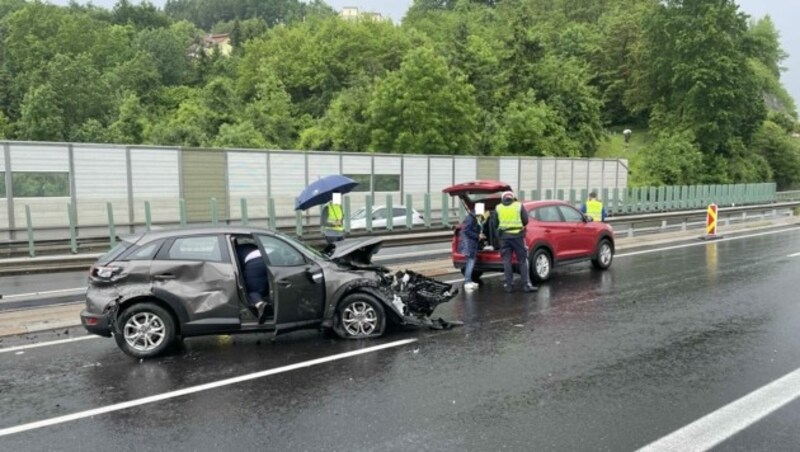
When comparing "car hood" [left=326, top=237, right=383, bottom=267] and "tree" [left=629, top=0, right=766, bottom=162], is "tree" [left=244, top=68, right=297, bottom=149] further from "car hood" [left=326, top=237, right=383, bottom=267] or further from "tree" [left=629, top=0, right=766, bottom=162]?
"car hood" [left=326, top=237, right=383, bottom=267]

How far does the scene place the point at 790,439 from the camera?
492 centimetres

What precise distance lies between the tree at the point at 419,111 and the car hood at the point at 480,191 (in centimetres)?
2315

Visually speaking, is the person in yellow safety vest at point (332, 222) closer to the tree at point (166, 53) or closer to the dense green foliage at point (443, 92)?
the dense green foliage at point (443, 92)

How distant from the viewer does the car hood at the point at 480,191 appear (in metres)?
12.3

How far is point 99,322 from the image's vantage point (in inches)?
289

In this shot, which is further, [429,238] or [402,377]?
[429,238]

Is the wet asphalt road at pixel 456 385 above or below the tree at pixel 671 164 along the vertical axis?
below

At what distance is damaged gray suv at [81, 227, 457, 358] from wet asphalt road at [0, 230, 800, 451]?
32cm

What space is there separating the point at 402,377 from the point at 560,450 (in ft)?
7.08

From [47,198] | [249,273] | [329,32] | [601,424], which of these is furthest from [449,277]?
[329,32]

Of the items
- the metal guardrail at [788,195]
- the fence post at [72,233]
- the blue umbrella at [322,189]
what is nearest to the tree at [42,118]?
the fence post at [72,233]

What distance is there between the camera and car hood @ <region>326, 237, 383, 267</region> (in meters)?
8.44

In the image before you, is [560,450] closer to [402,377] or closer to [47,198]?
[402,377]

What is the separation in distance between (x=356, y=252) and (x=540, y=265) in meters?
5.38
